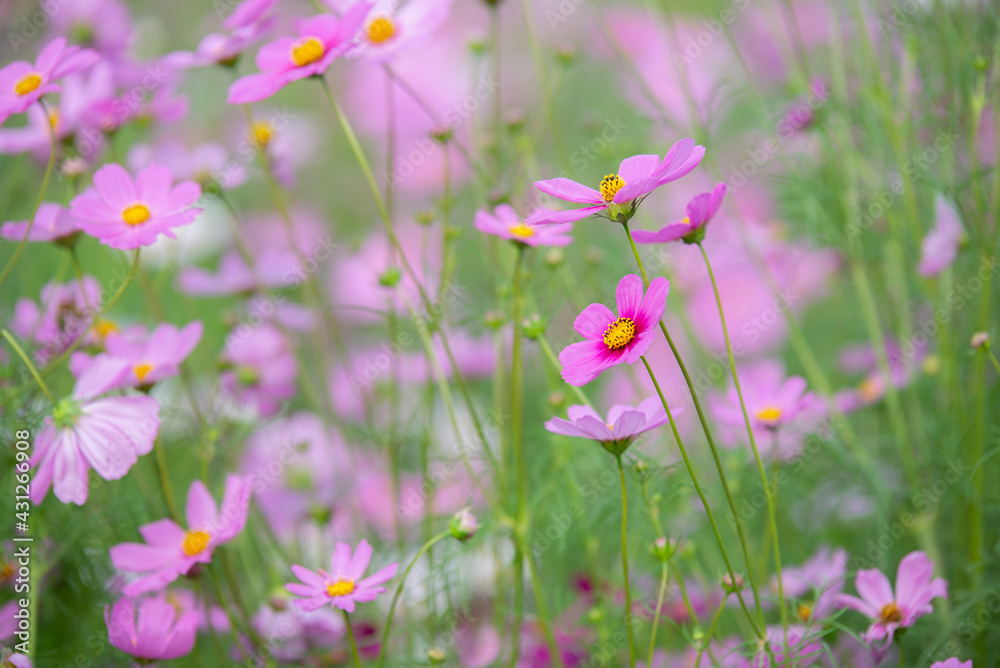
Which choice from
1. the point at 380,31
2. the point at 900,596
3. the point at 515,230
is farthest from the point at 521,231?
the point at 900,596

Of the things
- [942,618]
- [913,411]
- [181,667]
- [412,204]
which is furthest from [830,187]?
[412,204]

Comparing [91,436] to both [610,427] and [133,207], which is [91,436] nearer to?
[133,207]

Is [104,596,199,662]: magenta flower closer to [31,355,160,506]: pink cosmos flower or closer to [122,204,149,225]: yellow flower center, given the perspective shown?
[31,355,160,506]: pink cosmos flower

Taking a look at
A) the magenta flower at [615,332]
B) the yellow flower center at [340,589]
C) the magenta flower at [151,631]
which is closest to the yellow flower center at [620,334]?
the magenta flower at [615,332]

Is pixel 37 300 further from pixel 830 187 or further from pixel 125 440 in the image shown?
pixel 830 187

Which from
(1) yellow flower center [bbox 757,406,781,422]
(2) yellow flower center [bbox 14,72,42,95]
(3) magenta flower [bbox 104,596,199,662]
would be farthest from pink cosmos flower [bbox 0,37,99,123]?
(1) yellow flower center [bbox 757,406,781,422]

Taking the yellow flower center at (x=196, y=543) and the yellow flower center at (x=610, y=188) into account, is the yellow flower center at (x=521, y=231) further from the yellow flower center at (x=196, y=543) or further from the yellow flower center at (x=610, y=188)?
the yellow flower center at (x=196, y=543)
